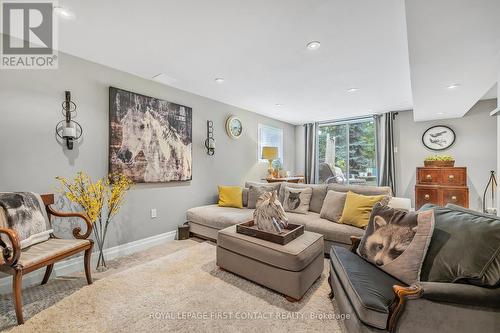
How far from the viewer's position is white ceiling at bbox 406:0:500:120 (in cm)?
135

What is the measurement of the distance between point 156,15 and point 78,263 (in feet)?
8.69

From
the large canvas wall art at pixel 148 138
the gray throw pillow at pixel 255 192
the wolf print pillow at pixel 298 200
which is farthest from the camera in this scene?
the gray throw pillow at pixel 255 192

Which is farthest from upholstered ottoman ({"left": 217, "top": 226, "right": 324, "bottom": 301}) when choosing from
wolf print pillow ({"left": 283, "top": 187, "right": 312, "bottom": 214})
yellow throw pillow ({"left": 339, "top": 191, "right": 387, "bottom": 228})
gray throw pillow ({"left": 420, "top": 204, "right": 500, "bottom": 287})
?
wolf print pillow ({"left": 283, "top": 187, "right": 312, "bottom": 214})

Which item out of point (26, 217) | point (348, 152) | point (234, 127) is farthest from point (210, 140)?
point (348, 152)

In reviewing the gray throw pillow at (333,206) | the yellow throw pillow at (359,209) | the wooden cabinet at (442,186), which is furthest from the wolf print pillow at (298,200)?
the wooden cabinet at (442,186)

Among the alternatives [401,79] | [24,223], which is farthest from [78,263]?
[401,79]

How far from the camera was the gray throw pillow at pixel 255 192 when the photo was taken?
371cm

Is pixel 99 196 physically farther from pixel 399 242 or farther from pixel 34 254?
pixel 399 242

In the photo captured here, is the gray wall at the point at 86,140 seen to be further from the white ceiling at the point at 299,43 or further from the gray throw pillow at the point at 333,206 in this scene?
the gray throw pillow at the point at 333,206

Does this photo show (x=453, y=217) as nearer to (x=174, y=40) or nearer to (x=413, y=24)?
(x=413, y=24)

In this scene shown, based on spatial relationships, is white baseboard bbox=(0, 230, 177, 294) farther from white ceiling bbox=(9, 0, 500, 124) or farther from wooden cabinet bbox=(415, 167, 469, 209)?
wooden cabinet bbox=(415, 167, 469, 209)

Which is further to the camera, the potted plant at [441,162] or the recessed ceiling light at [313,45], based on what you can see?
the potted plant at [441,162]

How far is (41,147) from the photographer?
222 cm

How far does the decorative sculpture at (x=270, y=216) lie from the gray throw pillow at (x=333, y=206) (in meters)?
0.93
